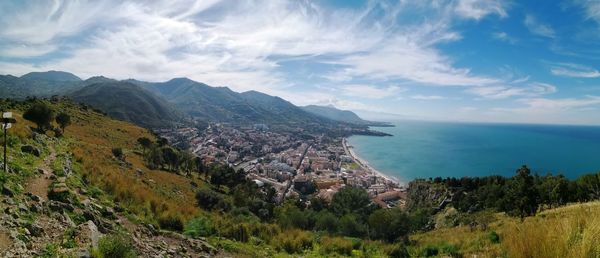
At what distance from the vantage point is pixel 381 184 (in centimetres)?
6819

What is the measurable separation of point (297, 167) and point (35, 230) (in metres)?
87.4

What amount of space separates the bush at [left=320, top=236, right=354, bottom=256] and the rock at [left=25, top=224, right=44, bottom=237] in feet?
21.3

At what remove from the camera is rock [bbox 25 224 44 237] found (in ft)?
16.5

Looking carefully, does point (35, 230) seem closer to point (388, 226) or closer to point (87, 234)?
point (87, 234)

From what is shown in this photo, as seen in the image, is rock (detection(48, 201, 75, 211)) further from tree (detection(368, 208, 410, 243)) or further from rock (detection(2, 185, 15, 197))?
tree (detection(368, 208, 410, 243))

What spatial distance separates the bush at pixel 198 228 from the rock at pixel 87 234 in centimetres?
267

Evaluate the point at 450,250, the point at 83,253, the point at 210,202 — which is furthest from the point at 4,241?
the point at 210,202

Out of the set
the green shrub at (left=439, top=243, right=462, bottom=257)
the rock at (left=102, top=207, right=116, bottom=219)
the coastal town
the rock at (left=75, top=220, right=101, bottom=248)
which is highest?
the rock at (left=75, top=220, right=101, bottom=248)

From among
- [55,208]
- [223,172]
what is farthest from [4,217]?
[223,172]

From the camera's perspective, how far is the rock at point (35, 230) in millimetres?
5023

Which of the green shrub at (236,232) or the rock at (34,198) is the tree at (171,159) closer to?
the green shrub at (236,232)

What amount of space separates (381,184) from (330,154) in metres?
51.2

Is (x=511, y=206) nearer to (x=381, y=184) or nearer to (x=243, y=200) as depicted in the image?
(x=243, y=200)

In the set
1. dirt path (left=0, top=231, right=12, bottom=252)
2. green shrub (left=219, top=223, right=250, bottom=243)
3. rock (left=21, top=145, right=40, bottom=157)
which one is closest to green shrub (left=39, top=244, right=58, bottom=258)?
dirt path (left=0, top=231, right=12, bottom=252)
